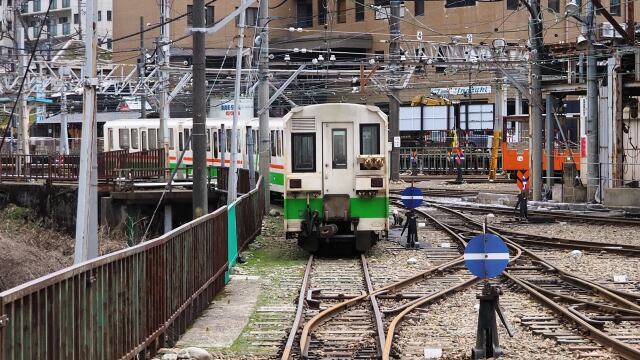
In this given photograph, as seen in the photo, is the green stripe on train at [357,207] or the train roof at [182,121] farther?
the train roof at [182,121]

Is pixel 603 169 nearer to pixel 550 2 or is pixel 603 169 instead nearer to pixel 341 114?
pixel 341 114

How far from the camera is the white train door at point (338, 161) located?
20.7 m

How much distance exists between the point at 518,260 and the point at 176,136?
27.6m

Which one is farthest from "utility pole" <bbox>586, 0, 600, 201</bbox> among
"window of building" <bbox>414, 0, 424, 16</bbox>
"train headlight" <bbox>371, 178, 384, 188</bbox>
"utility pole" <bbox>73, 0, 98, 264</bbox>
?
"window of building" <bbox>414, 0, 424, 16</bbox>

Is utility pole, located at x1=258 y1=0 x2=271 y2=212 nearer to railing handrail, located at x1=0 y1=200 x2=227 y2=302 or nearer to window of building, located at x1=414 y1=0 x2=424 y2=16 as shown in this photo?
railing handrail, located at x1=0 y1=200 x2=227 y2=302

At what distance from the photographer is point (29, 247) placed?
2420 centimetres

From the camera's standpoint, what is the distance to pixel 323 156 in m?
20.7

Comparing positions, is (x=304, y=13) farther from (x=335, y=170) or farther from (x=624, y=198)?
(x=335, y=170)

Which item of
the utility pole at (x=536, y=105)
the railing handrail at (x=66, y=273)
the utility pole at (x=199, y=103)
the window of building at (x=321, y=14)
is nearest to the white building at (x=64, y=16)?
the window of building at (x=321, y=14)

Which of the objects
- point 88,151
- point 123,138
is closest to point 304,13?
point 123,138

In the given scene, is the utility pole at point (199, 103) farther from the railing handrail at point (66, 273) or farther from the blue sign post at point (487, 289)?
the blue sign post at point (487, 289)

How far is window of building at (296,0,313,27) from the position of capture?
239ft

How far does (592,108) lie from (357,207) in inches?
565

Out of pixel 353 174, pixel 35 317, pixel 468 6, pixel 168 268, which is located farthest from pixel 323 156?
pixel 468 6
